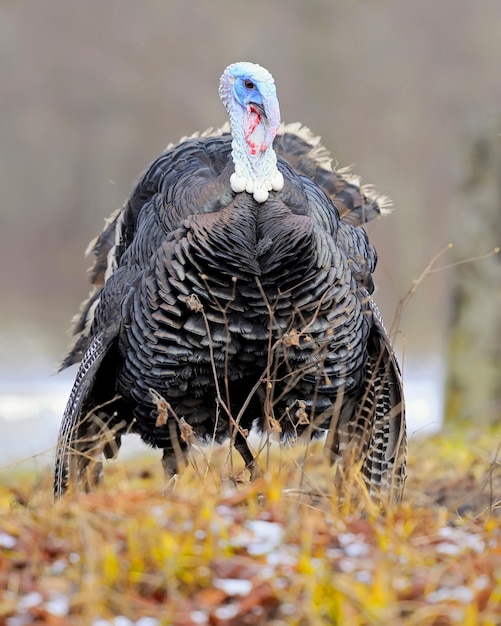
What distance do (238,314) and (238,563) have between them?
2.04 metres

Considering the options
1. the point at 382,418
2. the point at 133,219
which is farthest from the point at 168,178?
the point at 382,418

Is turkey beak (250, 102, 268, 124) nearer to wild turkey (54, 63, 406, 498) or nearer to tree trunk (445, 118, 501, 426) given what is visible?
wild turkey (54, 63, 406, 498)

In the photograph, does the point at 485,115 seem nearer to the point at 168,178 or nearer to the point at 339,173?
the point at 339,173

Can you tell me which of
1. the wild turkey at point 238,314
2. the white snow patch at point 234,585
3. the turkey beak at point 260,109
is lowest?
the white snow patch at point 234,585

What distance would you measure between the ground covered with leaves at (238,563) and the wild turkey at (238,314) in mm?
1030

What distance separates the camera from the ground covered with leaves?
2.71 m

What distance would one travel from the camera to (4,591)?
113 inches

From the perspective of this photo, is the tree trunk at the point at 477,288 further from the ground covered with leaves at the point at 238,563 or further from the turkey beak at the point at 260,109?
the ground covered with leaves at the point at 238,563

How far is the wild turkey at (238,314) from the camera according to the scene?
4.73 meters

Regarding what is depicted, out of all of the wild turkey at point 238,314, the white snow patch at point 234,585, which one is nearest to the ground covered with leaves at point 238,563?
the white snow patch at point 234,585

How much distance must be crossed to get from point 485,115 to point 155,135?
8.71 m

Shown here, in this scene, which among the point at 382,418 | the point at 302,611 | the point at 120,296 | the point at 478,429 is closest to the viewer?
the point at 302,611

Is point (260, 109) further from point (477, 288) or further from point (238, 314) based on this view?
point (477, 288)

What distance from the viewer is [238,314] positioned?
4816 mm
